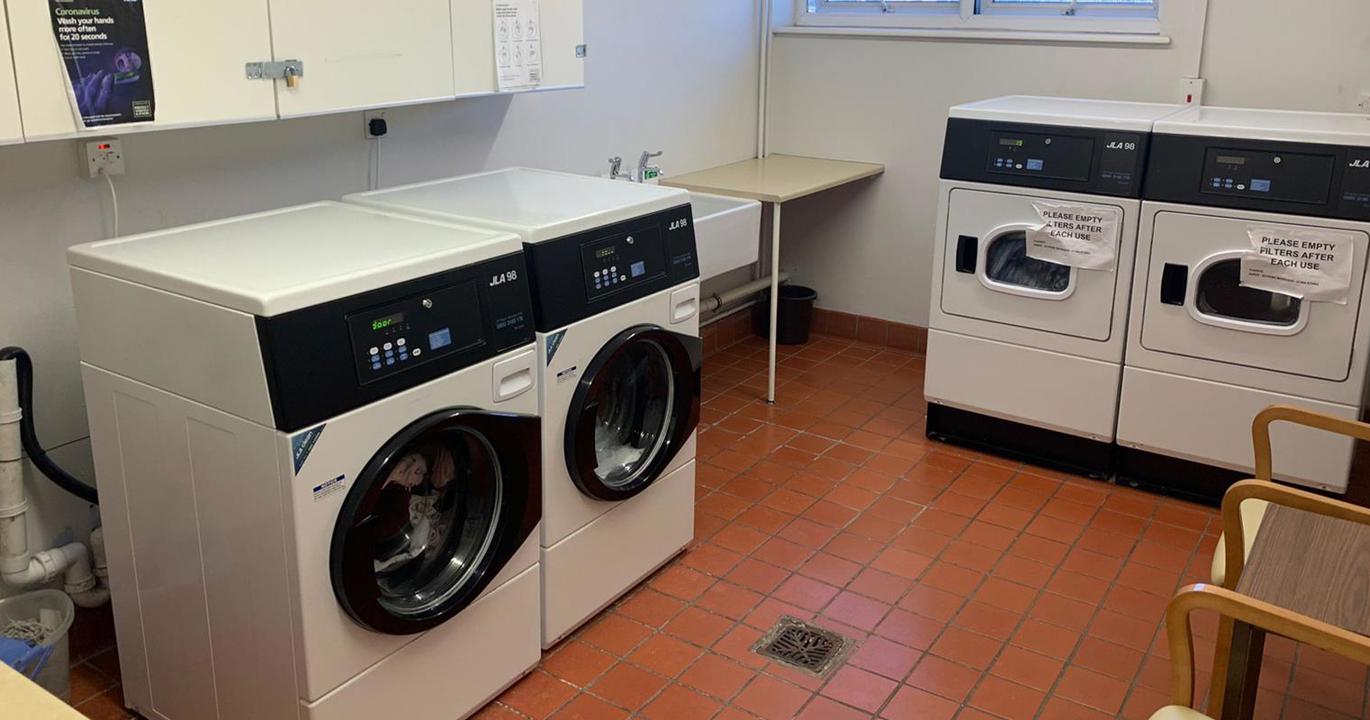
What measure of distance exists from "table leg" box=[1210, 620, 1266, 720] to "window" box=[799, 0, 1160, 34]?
3.18 m

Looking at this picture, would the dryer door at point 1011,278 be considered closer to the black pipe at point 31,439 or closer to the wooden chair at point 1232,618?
the wooden chair at point 1232,618

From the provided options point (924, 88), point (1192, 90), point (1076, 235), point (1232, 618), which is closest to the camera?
point (1232, 618)

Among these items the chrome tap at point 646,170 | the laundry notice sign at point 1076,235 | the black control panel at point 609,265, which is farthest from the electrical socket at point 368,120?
the laundry notice sign at point 1076,235

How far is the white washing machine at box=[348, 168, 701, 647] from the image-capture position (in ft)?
8.91

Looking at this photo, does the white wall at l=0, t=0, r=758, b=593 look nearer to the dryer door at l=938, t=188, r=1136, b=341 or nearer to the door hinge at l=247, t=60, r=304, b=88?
the door hinge at l=247, t=60, r=304, b=88

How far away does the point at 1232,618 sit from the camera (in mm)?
1824

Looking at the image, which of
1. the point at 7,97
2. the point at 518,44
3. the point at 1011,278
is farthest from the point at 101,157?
the point at 1011,278

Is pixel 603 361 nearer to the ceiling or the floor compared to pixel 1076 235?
nearer to the floor

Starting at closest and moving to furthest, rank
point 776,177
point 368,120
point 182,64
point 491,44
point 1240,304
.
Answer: point 182,64
point 491,44
point 368,120
point 1240,304
point 776,177

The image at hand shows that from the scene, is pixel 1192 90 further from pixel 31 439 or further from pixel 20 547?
pixel 20 547

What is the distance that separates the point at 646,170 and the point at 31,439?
8.44ft

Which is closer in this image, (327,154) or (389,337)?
(389,337)

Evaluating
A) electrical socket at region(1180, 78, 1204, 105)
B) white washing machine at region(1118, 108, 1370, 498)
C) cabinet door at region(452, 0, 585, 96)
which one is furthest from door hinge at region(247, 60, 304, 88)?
electrical socket at region(1180, 78, 1204, 105)

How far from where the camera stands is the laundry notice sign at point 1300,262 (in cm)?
337
